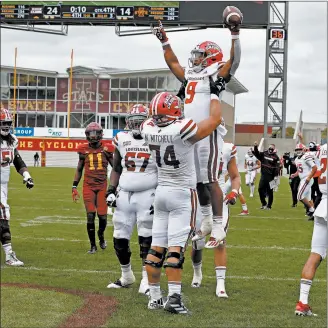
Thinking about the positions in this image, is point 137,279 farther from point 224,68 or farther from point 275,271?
Answer: point 224,68

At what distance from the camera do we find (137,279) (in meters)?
7.70

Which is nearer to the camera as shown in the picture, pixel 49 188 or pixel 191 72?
pixel 191 72

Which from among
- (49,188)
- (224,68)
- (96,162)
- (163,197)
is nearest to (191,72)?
(224,68)

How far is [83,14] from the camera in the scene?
44469mm

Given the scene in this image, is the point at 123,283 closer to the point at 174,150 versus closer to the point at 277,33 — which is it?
the point at 174,150

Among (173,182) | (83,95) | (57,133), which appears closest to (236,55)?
(173,182)

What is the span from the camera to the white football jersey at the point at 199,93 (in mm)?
6262

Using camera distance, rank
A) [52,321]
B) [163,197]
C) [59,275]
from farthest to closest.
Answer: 1. [59,275]
2. [163,197]
3. [52,321]

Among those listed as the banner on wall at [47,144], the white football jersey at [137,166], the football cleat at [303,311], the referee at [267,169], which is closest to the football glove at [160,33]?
the white football jersey at [137,166]

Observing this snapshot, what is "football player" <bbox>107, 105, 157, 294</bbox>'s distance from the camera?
6840 mm

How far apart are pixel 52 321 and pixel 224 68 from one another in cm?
277

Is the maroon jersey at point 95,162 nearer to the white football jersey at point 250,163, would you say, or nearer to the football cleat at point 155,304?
the football cleat at point 155,304

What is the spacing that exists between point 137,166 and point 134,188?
23 centimetres

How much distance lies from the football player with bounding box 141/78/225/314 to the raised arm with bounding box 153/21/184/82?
1.84 ft
